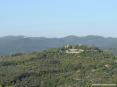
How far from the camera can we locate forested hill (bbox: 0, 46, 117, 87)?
65938mm

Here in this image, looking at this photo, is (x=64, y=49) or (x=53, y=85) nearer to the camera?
(x=53, y=85)

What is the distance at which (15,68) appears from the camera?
260 feet

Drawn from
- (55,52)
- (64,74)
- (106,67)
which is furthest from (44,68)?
(55,52)

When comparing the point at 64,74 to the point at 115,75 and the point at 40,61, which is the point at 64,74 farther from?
the point at 40,61

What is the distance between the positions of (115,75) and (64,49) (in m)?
31.6

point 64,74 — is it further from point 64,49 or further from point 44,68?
point 64,49

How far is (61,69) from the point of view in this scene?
77.5m

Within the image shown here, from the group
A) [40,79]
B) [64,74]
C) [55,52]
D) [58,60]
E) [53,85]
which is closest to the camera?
[53,85]

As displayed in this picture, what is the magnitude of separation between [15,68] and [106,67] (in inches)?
633

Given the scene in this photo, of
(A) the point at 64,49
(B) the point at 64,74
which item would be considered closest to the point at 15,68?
(B) the point at 64,74

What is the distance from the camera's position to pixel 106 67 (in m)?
77.9

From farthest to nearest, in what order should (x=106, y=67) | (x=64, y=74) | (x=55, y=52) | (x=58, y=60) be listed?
1. (x=55, y=52)
2. (x=58, y=60)
3. (x=106, y=67)
4. (x=64, y=74)

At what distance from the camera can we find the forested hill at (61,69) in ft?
216

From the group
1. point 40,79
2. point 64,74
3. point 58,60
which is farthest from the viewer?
point 58,60
